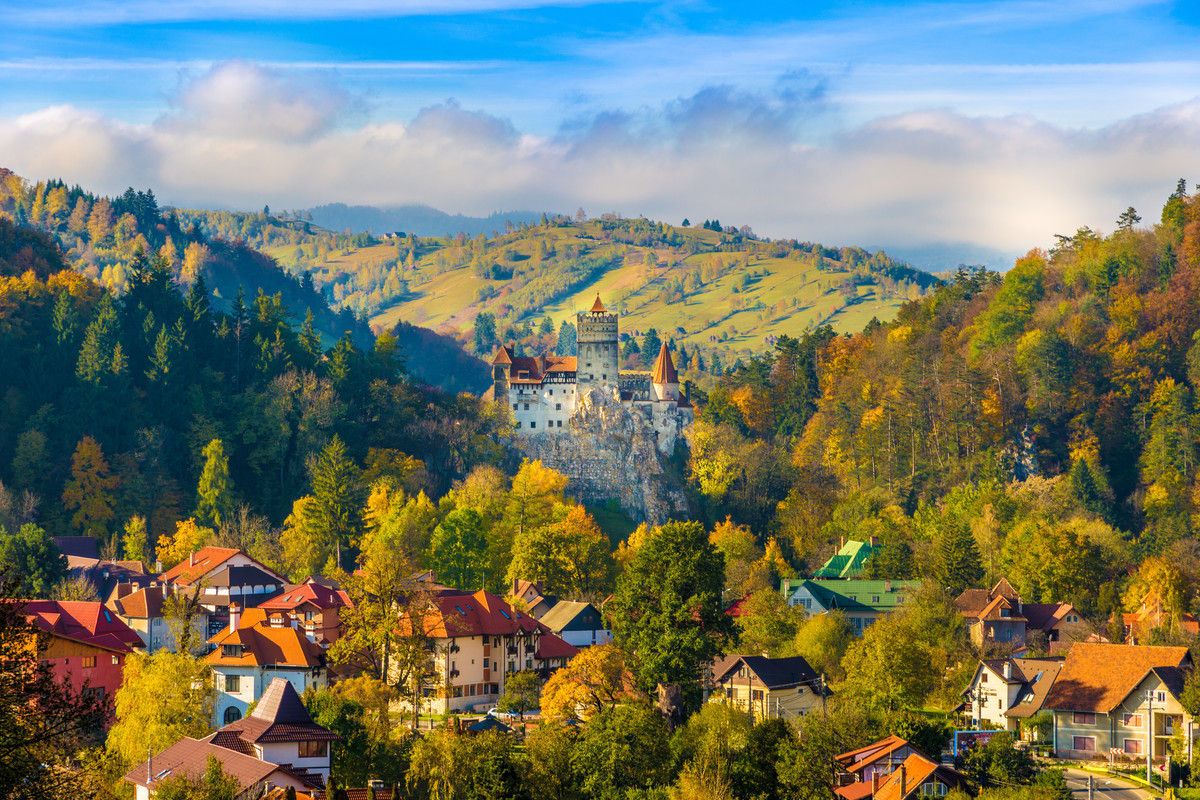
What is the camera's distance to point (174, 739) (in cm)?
5547

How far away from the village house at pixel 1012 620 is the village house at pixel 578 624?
18.8m

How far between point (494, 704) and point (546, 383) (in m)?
54.8

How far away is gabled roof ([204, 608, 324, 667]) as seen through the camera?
64.9 metres

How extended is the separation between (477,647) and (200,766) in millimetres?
26772

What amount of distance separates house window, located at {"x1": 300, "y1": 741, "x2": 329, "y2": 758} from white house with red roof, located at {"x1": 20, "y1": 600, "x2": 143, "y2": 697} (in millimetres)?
14768

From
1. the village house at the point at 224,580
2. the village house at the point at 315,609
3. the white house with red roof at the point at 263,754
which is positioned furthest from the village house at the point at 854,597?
the white house with red roof at the point at 263,754

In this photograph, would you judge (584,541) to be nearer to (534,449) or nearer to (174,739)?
(534,449)

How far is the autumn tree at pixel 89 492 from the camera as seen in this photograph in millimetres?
101500

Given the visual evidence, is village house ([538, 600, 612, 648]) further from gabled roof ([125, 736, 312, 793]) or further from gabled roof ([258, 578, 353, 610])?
gabled roof ([125, 736, 312, 793])

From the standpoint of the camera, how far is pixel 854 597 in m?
93.2

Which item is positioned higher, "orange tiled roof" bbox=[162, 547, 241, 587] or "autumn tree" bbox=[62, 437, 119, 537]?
"autumn tree" bbox=[62, 437, 119, 537]

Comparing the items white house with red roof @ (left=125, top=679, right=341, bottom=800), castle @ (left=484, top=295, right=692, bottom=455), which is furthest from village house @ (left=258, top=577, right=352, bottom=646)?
castle @ (left=484, top=295, right=692, bottom=455)

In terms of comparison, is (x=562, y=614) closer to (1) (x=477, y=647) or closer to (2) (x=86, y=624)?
(1) (x=477, y=647)

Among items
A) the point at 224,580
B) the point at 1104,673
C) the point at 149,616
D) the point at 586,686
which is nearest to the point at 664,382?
the point at 224,580
